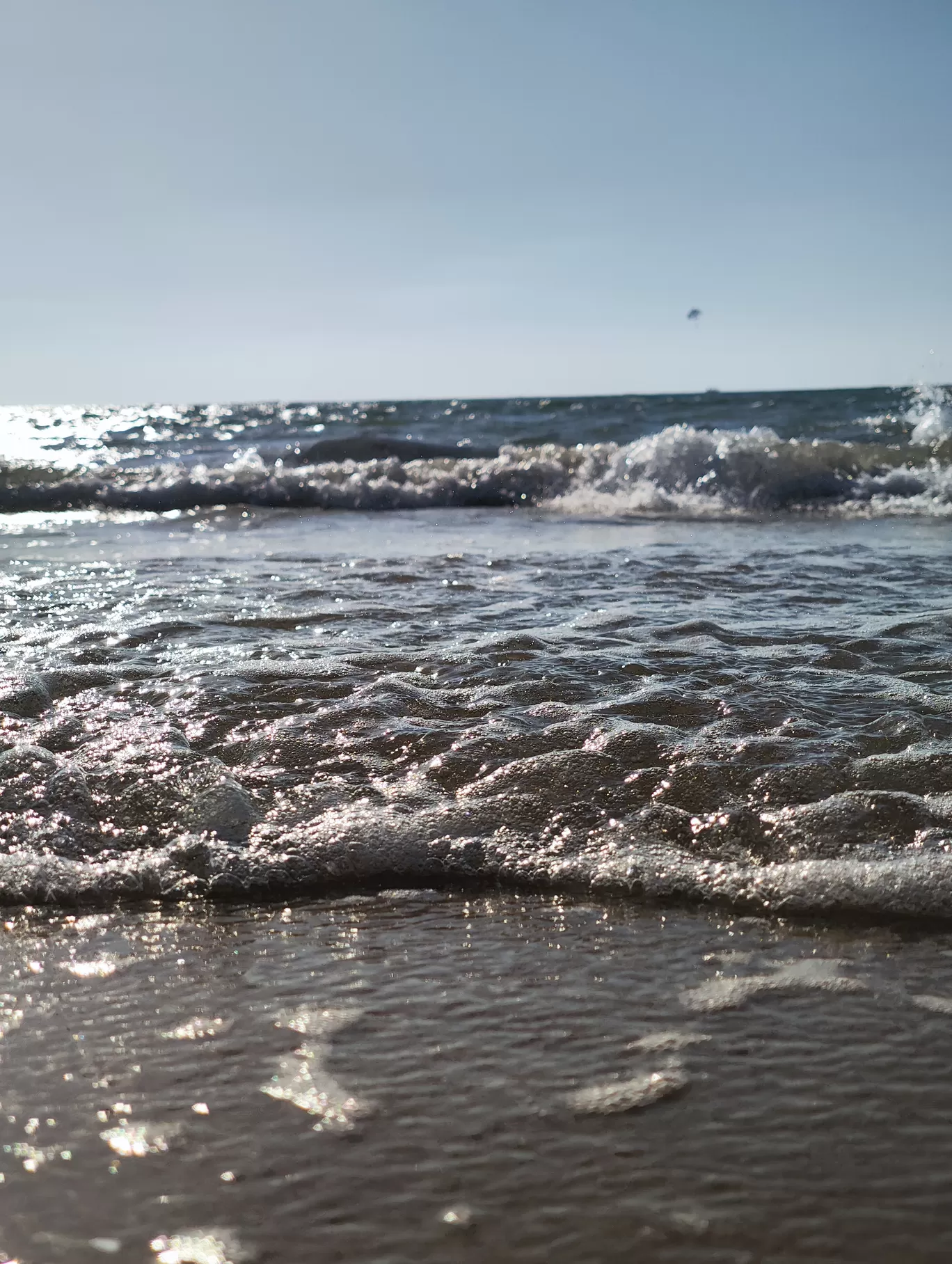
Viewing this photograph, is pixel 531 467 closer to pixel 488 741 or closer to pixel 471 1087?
pixel 488 741

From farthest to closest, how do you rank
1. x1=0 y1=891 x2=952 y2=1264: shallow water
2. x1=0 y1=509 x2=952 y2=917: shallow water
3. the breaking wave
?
the breaking wave, x1=0 y1=509 x2=952 y2=917: shallow water, x1=0 y1=891 x2=952 y2=1264: shallow water

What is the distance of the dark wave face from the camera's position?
10062mm

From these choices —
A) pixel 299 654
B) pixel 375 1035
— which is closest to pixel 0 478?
pixel 299 654

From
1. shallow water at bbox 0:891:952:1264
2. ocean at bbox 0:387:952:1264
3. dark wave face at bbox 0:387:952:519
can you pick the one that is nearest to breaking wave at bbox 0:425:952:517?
dark wave face at bbox 0:387:952:519

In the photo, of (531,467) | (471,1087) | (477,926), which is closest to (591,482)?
(531,467)

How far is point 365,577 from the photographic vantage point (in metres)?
5.23

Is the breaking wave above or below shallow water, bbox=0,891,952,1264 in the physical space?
above

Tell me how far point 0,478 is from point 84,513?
2536 mm

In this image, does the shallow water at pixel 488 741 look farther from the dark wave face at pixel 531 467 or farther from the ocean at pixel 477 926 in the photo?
the dark wave face at pixel 531 467

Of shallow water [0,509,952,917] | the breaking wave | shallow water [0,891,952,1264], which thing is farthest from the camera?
the breaking wave

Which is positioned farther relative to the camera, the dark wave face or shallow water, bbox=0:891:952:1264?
the dark wave face

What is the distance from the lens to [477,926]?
6.09 ft

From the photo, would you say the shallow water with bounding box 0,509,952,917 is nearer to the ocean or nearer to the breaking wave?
the ocean

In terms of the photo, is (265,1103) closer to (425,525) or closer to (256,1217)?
(256,1217)
